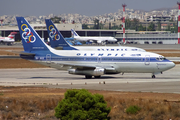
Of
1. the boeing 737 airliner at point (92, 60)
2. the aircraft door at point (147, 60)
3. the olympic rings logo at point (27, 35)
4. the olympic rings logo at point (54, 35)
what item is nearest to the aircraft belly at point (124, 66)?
the boeing 737 airliner at point (92, 60)

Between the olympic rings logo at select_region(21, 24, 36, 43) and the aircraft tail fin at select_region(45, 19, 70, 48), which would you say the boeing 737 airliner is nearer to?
the olympic rings logo at select_region(21, 24, 36, 43)

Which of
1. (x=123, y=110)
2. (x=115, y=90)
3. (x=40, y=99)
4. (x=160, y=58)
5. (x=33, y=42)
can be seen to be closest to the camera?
(x=123, y=110)

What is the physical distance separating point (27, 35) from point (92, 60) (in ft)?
31.2

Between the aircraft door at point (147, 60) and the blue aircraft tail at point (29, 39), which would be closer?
the aircraft door at point (147, 60)

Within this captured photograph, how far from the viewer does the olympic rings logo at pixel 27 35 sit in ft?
144

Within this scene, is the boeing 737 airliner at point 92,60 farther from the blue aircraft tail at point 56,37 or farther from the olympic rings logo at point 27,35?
the blue aircraft tail at point 56,37

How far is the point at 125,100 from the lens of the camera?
2264 centimetres

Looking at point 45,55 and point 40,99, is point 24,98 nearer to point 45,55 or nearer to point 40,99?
point 40,99

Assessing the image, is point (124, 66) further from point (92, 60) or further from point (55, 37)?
point (55, 37)

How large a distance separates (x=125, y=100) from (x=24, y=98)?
286 inches

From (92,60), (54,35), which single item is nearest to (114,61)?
(92,60)

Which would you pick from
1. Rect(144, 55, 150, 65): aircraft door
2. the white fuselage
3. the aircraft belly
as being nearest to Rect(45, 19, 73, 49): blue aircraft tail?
the white fuselage

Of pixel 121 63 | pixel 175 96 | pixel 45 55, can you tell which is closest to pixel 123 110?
pixel 175 96

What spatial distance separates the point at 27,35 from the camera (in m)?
44.0
